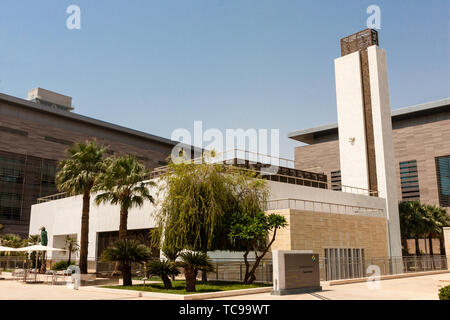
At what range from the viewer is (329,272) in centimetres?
3127

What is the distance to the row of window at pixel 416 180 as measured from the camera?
246ft

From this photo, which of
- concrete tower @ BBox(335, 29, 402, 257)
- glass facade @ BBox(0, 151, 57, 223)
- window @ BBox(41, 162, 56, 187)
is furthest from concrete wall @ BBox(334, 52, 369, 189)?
glass facade @ BBox(0, 151, 57, 223)

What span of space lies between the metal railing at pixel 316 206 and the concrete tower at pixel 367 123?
409cm

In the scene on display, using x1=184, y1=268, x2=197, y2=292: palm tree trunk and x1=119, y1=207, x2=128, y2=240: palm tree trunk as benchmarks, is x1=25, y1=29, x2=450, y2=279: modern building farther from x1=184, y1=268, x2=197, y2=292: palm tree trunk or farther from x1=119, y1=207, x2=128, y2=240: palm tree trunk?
x1=184, y1=268, x2=197, y2=292: palm tree trunk

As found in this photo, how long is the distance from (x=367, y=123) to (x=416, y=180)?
1424 inches

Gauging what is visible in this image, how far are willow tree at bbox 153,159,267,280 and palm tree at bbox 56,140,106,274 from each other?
10.0 metres

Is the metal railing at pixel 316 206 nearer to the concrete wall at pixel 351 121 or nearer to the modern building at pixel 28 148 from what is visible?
the concrete wall at pixel 351 121

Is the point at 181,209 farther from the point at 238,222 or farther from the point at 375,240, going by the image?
the point at 375,240

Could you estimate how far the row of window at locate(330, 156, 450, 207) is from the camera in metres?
75.1

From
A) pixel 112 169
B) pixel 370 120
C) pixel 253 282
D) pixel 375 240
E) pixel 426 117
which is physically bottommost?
pixel 253 282

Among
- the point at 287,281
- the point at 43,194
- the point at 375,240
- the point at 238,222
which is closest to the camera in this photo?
the point at 287,281

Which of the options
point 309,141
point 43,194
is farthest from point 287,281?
point 309,141

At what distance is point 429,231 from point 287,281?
39.5 m

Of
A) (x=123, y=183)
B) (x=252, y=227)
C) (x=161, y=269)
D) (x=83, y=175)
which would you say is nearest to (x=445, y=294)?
(x=252, y=227)
